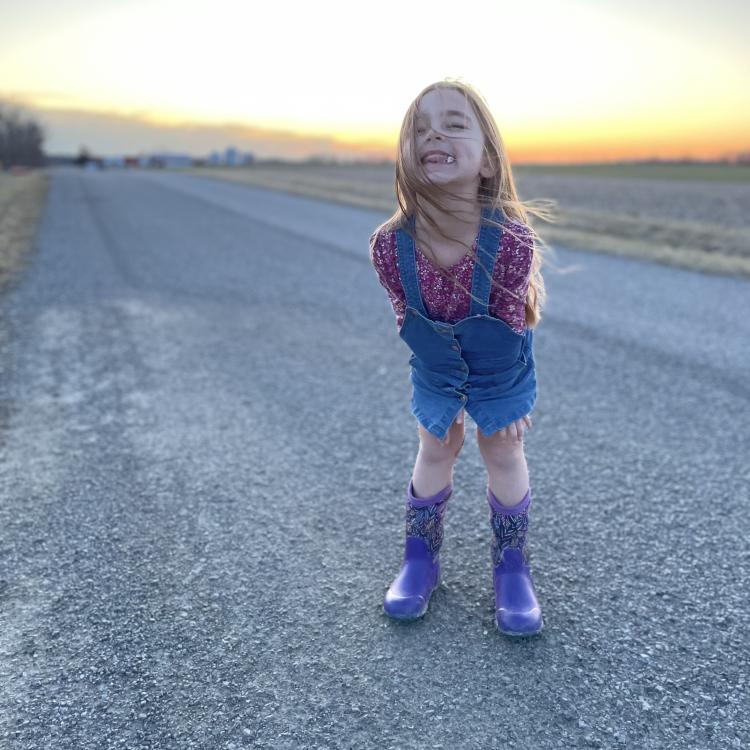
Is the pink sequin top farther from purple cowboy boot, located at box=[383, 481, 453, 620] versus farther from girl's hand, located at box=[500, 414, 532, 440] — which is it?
purple cowboy boot, located at box=[383, 481, 453, 620]

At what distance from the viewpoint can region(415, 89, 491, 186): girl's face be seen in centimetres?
179

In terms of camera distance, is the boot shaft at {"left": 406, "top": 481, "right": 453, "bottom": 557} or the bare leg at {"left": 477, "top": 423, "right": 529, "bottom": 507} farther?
the boot shaft at {"left": 406, "top": 481, "right": 453, "bottom": 557}

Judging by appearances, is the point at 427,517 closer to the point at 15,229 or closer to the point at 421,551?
the point at 421,551

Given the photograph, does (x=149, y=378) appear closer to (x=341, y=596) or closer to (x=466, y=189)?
(x=341, y=596)

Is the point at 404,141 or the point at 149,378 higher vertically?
the point at 404,141

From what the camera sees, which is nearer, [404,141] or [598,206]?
[404,141]

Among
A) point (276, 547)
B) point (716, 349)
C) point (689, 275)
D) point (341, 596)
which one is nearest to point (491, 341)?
point (341, 596)

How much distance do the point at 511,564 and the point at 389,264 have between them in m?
1.02

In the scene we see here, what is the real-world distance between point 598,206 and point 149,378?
1589 centimetres

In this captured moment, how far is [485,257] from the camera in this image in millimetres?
1854

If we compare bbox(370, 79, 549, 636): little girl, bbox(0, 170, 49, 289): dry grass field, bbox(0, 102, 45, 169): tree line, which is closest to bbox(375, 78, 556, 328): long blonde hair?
bbox(370, 79, 549, 636): little girl

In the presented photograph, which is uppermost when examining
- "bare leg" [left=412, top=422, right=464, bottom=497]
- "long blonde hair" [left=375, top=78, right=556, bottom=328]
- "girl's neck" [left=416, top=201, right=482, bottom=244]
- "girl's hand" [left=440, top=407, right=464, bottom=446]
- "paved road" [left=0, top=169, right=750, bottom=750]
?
"long blonde hair" [left=375, top=78, right=556, bottom=328]

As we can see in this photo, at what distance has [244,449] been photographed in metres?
3.37

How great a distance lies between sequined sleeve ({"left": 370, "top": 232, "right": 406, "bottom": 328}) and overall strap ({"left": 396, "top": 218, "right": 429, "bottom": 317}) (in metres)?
0.03
